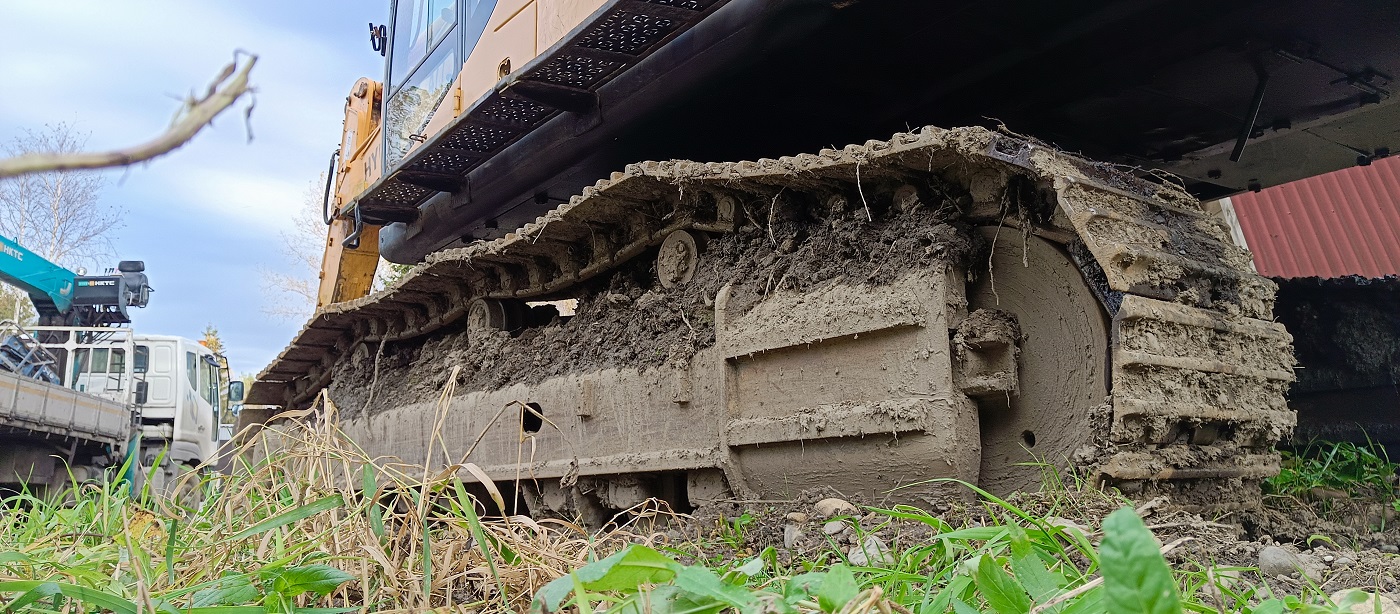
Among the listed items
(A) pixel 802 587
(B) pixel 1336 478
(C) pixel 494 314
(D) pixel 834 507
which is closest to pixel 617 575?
(A) pixel 802 587

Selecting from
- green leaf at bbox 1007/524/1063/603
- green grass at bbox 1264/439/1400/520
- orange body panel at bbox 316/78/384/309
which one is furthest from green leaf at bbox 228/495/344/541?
orange body panel at bbox 316/78/384/309

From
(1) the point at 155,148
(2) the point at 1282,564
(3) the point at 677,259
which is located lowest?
(2) the point at 1282,564

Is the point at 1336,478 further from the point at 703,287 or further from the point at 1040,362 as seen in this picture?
the point at 703,287

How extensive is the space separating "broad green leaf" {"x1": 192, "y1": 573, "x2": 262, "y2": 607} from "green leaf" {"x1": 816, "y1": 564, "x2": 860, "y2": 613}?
2.84 ft

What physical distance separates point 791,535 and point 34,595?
1.94 meters

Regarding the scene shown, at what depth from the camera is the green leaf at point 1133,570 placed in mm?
891

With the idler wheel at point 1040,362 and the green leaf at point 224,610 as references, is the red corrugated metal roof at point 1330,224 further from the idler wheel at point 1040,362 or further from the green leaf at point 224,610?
the green leaf at point 224,610

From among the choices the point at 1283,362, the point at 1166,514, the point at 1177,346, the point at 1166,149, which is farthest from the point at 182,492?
the point at 1166,149

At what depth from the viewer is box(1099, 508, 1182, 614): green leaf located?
89 cm

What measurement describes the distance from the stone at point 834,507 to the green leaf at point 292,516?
5.06 ft

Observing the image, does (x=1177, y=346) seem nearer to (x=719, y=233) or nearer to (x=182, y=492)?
(x=719, y=233)

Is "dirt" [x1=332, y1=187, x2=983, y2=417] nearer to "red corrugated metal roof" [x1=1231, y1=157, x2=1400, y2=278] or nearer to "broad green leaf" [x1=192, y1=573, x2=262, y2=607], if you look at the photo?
"broad green leaf" [x1=192, y1=573, x2=262, y2=607]

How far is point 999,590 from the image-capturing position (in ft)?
4.29

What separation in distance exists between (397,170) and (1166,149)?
3.87m
